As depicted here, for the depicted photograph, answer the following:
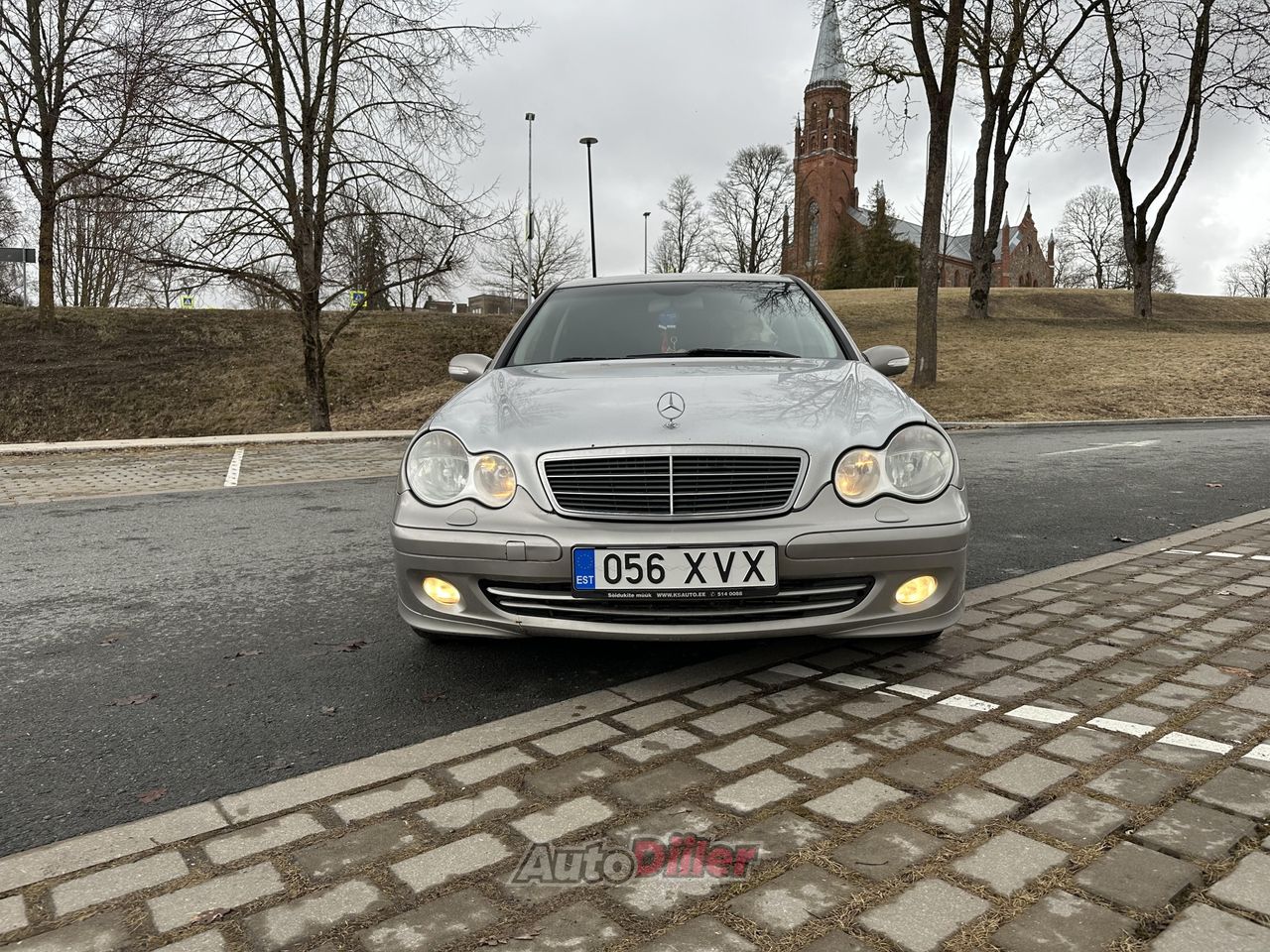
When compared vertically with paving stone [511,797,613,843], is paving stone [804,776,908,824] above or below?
above

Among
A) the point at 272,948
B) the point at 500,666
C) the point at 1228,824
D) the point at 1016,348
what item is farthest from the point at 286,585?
the point at 1016,348

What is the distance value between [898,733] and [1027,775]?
0.40 meters

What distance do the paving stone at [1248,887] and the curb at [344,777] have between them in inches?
64.5

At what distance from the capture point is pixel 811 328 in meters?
4.62

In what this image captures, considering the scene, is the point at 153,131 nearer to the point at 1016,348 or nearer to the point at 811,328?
the point at 811,328

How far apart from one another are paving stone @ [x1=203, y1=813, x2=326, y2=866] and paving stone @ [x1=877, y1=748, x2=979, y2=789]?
147 cm

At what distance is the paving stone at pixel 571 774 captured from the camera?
8.22 feet

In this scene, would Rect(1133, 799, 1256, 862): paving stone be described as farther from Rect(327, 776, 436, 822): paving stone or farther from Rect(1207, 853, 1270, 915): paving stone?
Rect(327, 776, 436, 822): paving stone

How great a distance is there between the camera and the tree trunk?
54.5ft

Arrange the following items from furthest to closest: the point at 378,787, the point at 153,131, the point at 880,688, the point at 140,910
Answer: the point at 153,131 < the point at 880,688 < the point at 378,787 < the point at 140,910

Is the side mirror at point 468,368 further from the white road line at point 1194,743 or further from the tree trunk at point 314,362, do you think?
the tree trunk at point 314,362

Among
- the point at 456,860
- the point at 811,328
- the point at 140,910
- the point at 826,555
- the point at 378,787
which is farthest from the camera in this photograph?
the point at 811,328

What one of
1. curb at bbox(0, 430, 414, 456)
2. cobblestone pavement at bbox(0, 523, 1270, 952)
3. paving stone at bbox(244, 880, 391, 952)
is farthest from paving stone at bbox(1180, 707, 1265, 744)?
curb at bbox(0, 430, 414, 456)

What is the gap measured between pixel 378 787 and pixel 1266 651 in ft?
10.4
